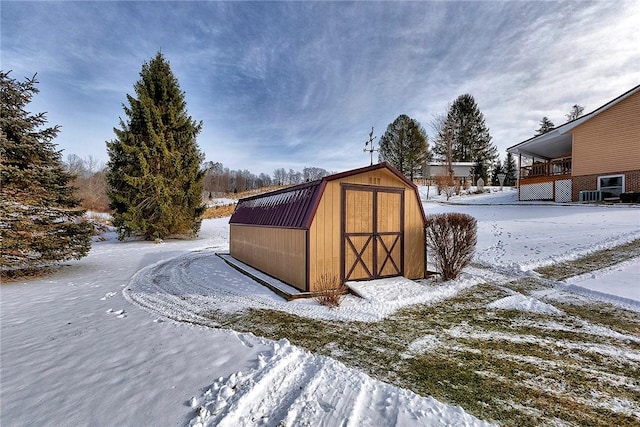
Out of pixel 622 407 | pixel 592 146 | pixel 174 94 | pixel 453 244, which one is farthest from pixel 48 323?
pixel 592 146

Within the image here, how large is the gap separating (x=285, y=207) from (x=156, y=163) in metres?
12.7

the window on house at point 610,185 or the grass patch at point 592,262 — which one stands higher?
the window on house at point 610,185

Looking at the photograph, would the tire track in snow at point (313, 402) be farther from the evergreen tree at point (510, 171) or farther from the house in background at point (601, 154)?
the evergreen tree at point (510, 171)

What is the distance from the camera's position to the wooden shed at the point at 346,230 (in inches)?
252

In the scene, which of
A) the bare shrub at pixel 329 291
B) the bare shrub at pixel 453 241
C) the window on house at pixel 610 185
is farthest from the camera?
the window on house at pixel 610 185

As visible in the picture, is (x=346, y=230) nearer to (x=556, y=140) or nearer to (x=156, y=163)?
(x=156, y=163)

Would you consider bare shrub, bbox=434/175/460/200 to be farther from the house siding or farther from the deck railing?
the house siding

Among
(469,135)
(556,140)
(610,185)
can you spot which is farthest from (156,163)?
(469,135)

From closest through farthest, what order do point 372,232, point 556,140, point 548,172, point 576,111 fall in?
point 372,232 < point 556,140 < point 548,172 < point 576,111

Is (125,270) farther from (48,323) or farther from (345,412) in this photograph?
(345,412)

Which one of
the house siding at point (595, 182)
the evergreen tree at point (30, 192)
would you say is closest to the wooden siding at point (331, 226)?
the evergreen tree at point (30, 192)

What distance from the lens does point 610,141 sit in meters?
16.0

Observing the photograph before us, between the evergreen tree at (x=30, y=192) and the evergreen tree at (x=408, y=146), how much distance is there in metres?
34.2

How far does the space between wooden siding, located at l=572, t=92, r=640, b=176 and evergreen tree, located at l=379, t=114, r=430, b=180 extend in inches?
779
